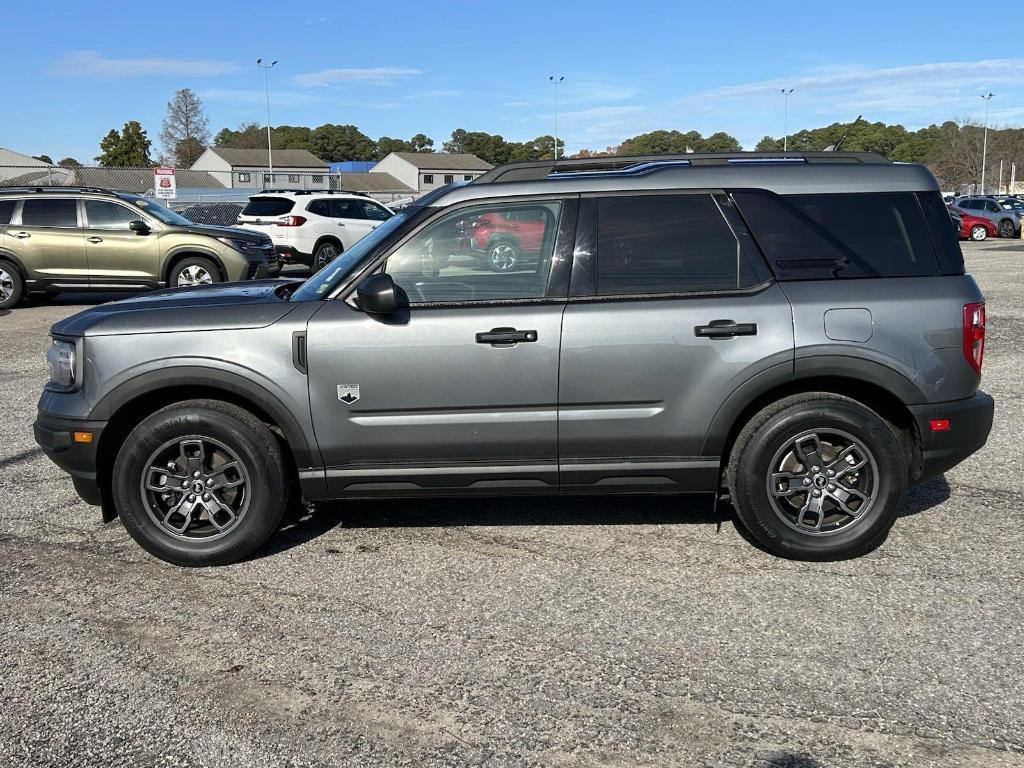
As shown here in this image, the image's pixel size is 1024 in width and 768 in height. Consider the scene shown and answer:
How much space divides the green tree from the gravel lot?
272 ft

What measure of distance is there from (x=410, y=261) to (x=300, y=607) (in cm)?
168

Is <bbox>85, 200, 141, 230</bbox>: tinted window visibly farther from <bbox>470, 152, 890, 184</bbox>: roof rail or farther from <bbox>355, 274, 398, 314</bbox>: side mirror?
<bbox>355, 274, 398, 314</bbox>: side mirror

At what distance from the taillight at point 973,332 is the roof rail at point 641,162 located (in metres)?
0.87

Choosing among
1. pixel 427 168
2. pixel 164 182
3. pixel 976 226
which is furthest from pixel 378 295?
pixel 427 168

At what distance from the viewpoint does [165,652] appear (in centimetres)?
379

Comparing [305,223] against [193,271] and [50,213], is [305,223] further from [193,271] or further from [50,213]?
[50,213]

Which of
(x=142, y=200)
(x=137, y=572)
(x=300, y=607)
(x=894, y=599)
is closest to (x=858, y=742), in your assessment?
(x=894, y=599)

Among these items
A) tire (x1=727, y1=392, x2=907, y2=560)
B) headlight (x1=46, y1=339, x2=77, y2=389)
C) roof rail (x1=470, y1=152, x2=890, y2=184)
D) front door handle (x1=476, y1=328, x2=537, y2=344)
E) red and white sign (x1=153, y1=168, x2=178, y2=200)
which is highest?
red and white sign (x1=153, y1=168, x2=178, y2=200)

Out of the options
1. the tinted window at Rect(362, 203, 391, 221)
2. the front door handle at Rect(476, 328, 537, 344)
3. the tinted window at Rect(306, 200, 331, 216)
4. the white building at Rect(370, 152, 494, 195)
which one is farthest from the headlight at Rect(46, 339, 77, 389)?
the white building at Rect(370, 152, 494, 195)

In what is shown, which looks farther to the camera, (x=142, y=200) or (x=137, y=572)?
(x=142, y=200)

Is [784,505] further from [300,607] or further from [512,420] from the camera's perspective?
[300,607]

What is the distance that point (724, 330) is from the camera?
4.47 m

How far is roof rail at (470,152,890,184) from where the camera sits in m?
4.85

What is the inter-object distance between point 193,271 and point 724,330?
39.7ft
